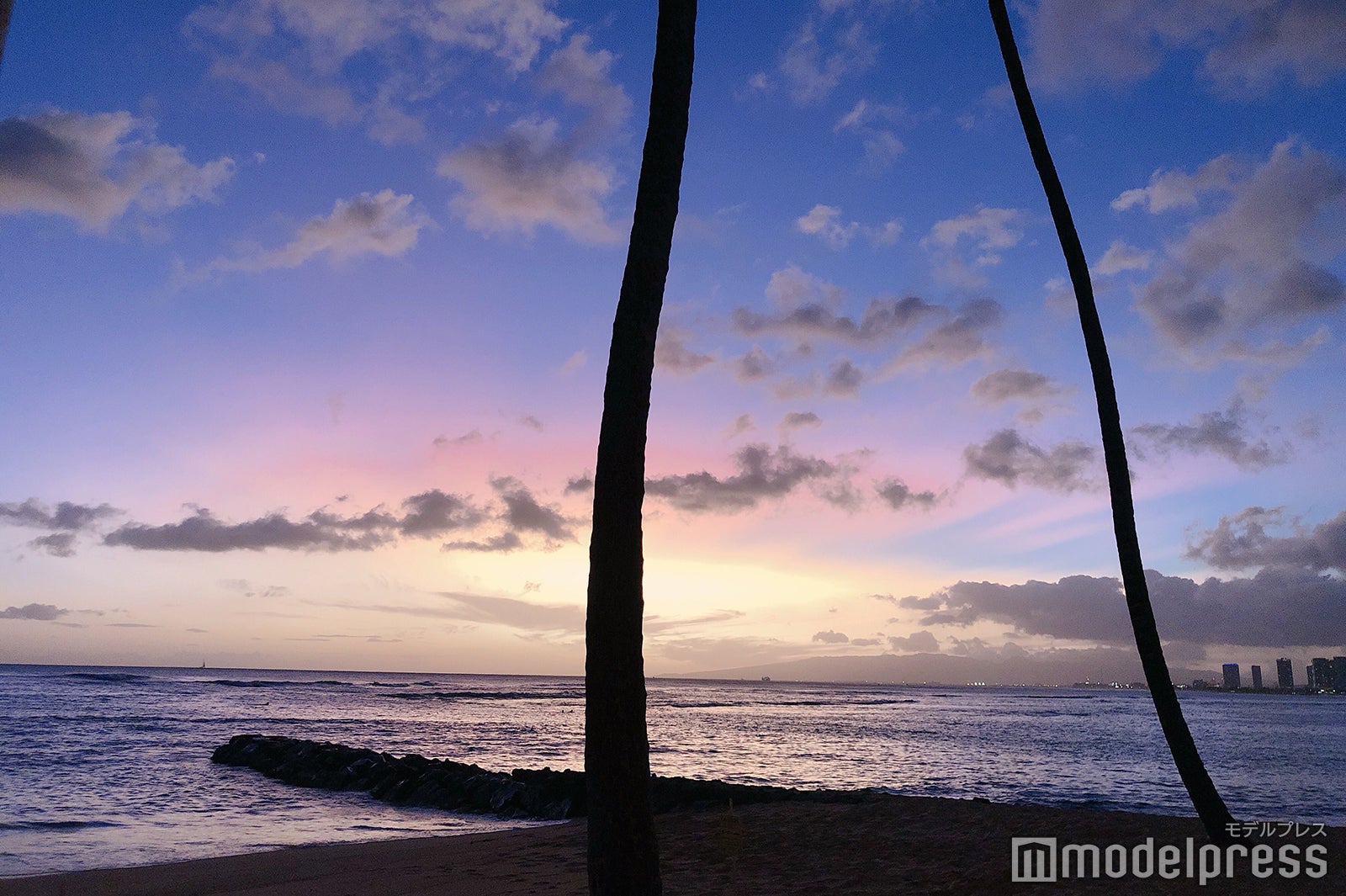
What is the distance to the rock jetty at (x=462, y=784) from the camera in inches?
598

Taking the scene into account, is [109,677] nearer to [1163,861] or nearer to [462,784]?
[462,784]

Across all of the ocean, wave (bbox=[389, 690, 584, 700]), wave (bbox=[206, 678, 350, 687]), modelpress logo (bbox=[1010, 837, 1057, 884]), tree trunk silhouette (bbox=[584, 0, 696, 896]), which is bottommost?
wave (bbox=[206, 678, 350, 687])

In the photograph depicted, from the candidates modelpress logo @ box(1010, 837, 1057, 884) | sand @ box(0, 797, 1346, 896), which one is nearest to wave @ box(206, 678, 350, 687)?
sand @ box(0, 797, 1346, 896)

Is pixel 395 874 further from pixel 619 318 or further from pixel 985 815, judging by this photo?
pixel 619 318

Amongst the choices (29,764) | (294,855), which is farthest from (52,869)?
(29,764)

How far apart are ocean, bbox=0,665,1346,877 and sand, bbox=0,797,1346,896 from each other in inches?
91.4

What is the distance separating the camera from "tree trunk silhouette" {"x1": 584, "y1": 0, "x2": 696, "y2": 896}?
4098 mm

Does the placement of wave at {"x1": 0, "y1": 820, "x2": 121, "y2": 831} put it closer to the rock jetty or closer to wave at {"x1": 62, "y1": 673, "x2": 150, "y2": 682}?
the rock jetty

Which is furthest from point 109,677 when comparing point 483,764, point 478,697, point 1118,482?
point 1118,482

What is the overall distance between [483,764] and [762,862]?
64.7ft

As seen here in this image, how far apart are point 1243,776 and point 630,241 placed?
1211 inches

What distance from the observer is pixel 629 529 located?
14.4ft

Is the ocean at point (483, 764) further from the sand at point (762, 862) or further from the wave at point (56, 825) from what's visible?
the sand at point (762, 862)

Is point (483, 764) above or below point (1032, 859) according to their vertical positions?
below
